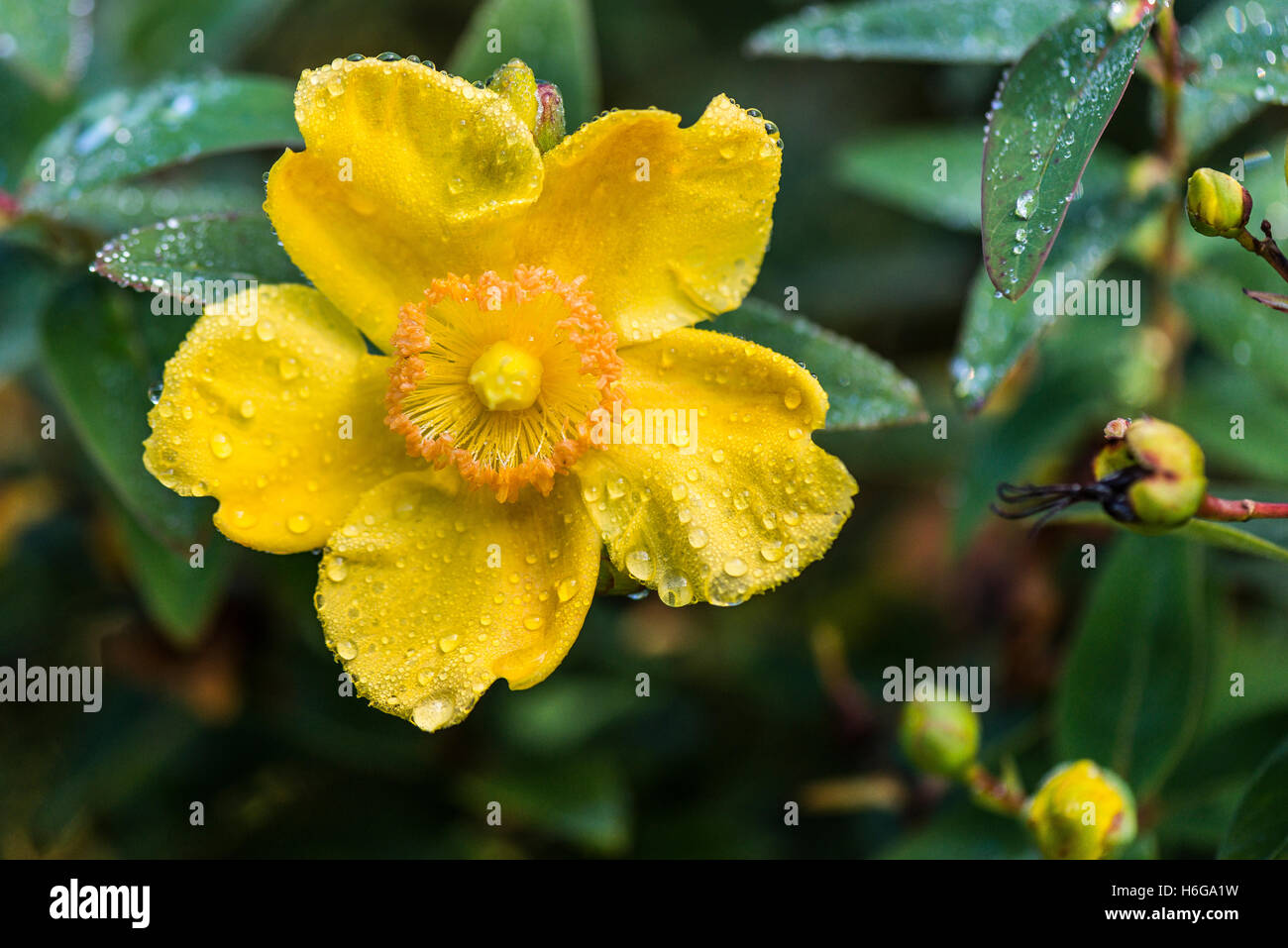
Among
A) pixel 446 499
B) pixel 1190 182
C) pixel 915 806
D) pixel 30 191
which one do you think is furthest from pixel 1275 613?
pixel 30 191

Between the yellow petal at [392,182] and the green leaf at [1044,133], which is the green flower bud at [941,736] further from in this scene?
the yellow petal at [392,182]

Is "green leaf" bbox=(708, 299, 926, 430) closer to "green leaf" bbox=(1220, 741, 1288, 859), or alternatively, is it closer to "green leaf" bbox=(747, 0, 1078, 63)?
"green leaf" bbox=(747, 0, 1078, 63)

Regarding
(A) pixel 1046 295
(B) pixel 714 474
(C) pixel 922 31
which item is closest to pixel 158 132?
(B) pixel 714 474

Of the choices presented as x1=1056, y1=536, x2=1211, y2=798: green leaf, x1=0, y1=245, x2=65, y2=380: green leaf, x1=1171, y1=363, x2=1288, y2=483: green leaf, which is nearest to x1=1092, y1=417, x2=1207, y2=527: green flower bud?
x1=1056, y1=536, x2=1211, y2=798: green leaf

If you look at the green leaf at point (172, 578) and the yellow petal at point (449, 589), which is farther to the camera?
the green leaf at point (172, 578)

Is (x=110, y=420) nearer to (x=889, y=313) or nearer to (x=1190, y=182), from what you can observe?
(x=1190, y=182)

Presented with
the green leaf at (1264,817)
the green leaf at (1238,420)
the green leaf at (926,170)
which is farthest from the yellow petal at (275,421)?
the green leaf at (1238,420)

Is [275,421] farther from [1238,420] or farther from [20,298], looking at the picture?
[1238,420]
